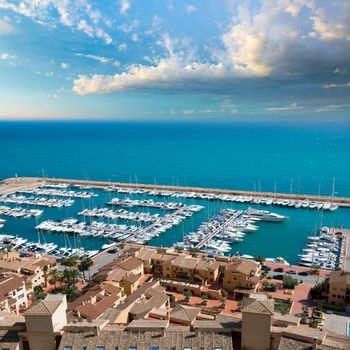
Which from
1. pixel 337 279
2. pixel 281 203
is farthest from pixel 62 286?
pixel 281 203

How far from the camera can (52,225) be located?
6034cm

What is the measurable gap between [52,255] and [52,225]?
1277cm

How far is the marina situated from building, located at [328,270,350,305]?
45.4ft

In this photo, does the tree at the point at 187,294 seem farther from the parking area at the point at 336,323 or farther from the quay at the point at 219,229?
the quay at the point at 219,229

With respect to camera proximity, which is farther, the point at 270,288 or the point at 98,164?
the point at 98,164

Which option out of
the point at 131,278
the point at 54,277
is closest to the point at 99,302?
the point at 131,278

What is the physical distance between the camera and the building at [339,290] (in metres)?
32.1

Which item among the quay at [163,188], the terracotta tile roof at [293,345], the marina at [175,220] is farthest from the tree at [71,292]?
the quay at [163,188]

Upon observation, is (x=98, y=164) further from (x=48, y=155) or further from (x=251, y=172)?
(x=251, y=172)

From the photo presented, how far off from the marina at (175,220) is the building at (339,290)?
1385 centimetres

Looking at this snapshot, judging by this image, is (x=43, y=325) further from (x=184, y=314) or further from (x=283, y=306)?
(x=283, y=306)

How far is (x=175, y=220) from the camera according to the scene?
62.2m

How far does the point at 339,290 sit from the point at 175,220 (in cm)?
3407

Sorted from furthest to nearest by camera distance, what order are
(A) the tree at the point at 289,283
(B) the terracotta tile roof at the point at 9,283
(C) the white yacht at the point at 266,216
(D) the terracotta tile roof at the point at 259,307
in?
(C) the white yacht at the point at 266,216
(A) the tree at the point at 289,283
(B) the terracotta tile roof at the point at 9,283
(D) the terracotta tile roof at the point at 259,307
